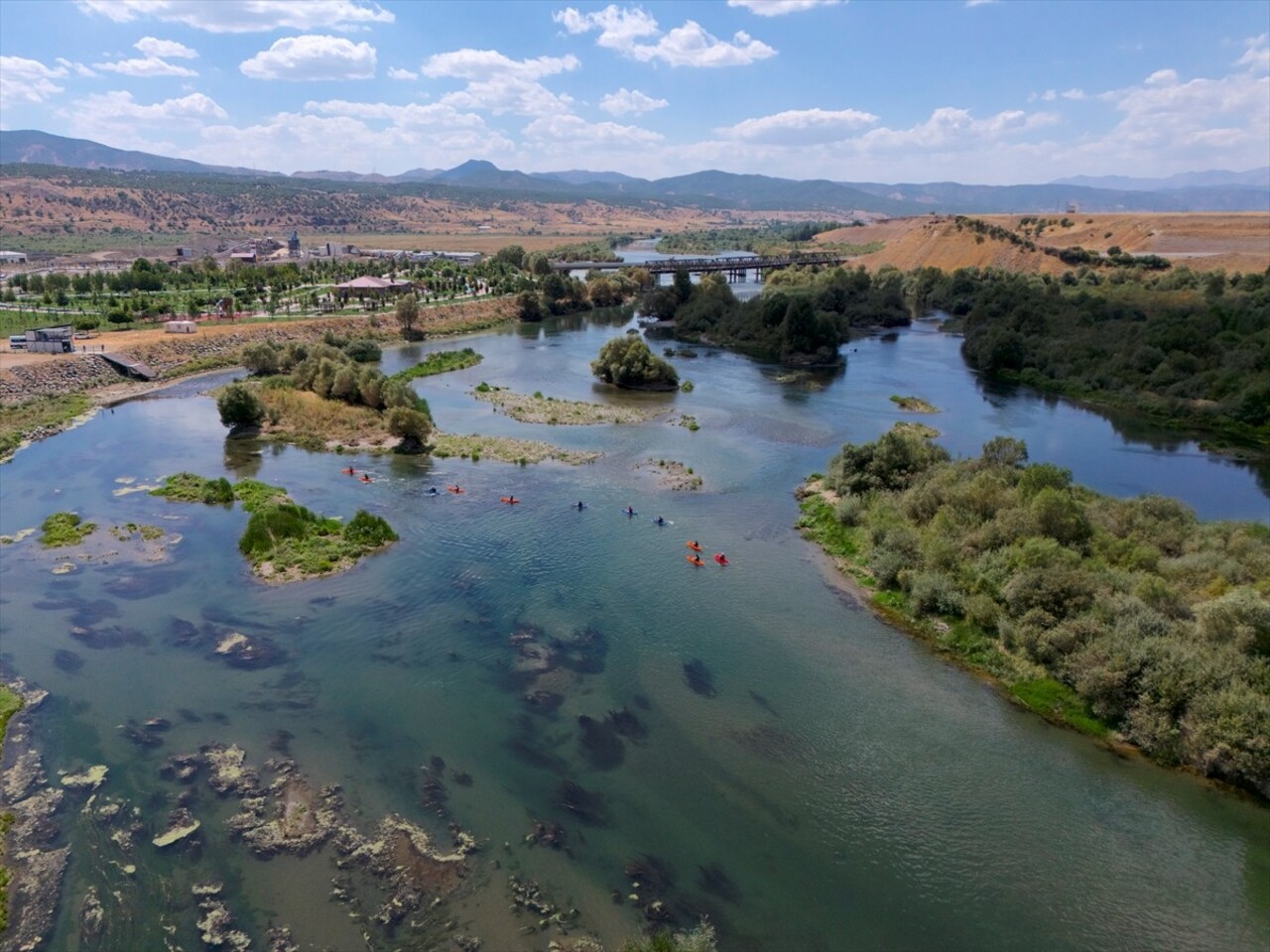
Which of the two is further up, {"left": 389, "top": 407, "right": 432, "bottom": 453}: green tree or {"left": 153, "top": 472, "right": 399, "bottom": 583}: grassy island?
{"left": 389, "top": 407, "right": 432, "bottom": 453}: green tree

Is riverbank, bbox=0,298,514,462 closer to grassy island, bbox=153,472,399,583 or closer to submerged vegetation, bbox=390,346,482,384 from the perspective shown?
submerged vegetation, bbox=390,346,482,384

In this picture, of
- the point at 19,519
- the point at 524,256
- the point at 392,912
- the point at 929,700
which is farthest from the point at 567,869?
the point at 524,256

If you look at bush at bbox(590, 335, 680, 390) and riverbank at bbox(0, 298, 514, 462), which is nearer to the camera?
riverbank at bbox(0, 298, 514, 462)

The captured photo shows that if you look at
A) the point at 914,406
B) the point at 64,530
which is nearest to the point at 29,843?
the point at 64,530

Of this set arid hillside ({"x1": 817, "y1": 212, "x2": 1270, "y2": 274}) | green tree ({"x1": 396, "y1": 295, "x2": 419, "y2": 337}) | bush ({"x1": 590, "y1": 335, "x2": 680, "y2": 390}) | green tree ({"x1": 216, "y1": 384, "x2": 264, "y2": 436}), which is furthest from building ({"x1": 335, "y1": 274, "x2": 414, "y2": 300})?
arid hillside ({"x1": 817, "y1": 212, "x2": 1270, "y2": 274})

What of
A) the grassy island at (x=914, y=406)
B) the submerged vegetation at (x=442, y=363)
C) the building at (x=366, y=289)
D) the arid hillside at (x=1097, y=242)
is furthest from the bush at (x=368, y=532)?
the arid hillside at (x=1097, y=242)

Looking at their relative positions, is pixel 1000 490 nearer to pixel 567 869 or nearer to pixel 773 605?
pixel 773 605
